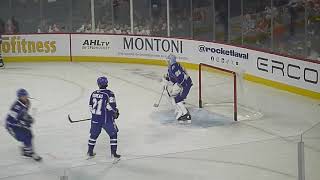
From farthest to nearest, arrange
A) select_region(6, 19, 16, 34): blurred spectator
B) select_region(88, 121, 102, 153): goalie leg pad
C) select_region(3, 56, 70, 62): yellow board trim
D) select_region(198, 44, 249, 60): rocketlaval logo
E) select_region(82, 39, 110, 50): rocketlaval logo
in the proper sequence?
1. select_region(6, 19, 16, 34): blurred spectator
2. select_region(3, 56, 70, 62): yellow board trim
3. select_region(82, 39, 110, 50): rocketlaval logo
4. select_region(198, 44, 249, 60): rocketlaval logo
5. select_region(88, 121, 102, 153): goalie leg pad

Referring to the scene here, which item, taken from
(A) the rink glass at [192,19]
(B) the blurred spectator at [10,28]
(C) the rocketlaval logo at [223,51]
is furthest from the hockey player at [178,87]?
(B) the blurred spectator at [10,28]

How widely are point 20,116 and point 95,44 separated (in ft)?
35.1

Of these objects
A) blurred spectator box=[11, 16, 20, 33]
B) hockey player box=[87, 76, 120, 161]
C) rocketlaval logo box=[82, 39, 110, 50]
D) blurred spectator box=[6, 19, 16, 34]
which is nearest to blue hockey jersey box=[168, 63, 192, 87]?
hockey player box=[87, 76, 120, 161]

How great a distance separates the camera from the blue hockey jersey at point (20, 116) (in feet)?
27.3

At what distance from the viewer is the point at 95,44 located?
18.9 meters

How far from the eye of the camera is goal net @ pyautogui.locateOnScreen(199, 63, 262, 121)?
1130 cm

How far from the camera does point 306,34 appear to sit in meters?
14.5

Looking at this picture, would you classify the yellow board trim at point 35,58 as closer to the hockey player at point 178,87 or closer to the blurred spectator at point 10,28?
the blurred spectator at point 10,28

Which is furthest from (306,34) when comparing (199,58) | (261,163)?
(261,163)

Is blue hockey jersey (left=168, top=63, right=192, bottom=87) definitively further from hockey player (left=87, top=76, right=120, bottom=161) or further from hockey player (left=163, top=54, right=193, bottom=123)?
hockey player (left=87, top=76, right=120, bottom=161)

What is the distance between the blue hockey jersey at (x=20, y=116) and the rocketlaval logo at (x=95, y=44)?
10.4m

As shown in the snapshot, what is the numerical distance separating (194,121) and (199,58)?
5746 mm

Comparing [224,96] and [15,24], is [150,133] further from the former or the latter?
[15,24]

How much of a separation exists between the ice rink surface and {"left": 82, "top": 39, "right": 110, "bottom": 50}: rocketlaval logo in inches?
27.2
